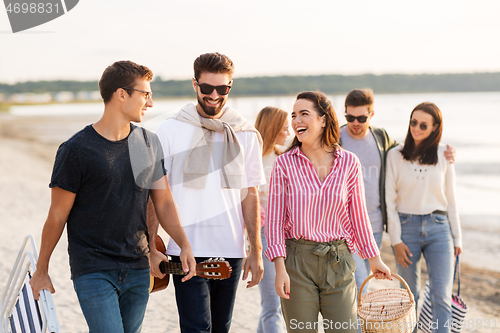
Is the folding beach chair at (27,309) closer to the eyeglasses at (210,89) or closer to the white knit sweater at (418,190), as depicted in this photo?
the eyeglasses at (210,89)

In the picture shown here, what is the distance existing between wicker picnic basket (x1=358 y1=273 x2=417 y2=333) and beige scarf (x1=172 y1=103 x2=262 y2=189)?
112 centimetres

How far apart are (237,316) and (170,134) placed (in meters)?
3.10

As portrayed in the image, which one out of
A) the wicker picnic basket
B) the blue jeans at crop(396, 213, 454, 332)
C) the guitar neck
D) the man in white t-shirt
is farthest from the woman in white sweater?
the guitar neck

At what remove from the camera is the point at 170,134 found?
10.3 feet

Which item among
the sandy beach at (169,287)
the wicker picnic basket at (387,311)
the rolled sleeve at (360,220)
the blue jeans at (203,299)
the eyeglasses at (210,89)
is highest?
the eyeglasses at (210,89)

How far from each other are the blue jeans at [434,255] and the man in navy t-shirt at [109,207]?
7.52 ft

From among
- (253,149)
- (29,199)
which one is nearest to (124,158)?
(253,149)

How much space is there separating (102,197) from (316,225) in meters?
1.28

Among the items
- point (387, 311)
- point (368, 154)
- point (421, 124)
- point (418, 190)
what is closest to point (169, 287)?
point (368, 154)

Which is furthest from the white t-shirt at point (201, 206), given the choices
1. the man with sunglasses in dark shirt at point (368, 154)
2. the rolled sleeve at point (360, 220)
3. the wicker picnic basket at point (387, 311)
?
the man with sunglasses in dark shirt at point (368, 154)

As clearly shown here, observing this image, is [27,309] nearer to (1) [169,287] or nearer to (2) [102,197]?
(2) [102,197]

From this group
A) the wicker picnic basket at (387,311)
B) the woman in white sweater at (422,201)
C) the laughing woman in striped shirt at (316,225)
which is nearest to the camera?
the laughing woman in striped shirt at (316,225)

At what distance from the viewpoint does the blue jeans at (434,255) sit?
4090 millimetres

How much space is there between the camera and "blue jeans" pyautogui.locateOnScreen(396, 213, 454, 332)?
13.4ft
